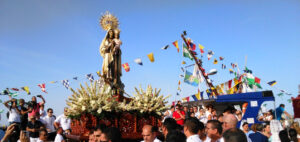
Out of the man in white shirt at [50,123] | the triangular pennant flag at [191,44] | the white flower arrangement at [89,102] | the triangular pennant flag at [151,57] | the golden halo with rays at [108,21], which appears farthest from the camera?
the triangular pennant flag at [191,44]

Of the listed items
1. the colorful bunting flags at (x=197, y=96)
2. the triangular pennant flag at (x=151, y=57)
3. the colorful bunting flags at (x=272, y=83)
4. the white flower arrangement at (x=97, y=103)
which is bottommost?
the white flower arrangement at (x=97, y=103)

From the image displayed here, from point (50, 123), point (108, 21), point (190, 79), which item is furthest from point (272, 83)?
point (50, 123)

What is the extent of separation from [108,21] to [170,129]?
753 centimetres

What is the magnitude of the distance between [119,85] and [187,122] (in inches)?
272

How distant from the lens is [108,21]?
11.4 metres

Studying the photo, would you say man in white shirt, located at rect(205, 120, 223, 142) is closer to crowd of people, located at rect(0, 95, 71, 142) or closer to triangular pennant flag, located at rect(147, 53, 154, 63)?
crowd of people, located at rect(0, 95, 71, 142)

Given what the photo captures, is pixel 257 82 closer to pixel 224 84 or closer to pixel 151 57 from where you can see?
pixel 224 84

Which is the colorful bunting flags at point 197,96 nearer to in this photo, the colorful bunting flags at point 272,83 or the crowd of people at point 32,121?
the colorful bunting flags at point 272,83

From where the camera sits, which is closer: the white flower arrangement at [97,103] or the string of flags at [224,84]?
the white flower arrangement at [97,103]

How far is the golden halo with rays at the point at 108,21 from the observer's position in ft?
37.3

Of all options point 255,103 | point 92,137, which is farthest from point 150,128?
point 255,103

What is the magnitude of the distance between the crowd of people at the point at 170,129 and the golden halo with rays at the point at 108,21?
13.3 ft

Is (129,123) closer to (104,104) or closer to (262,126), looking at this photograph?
(104,104)

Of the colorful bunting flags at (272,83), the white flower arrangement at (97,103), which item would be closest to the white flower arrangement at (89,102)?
the white flower arrangement at (97,103)
